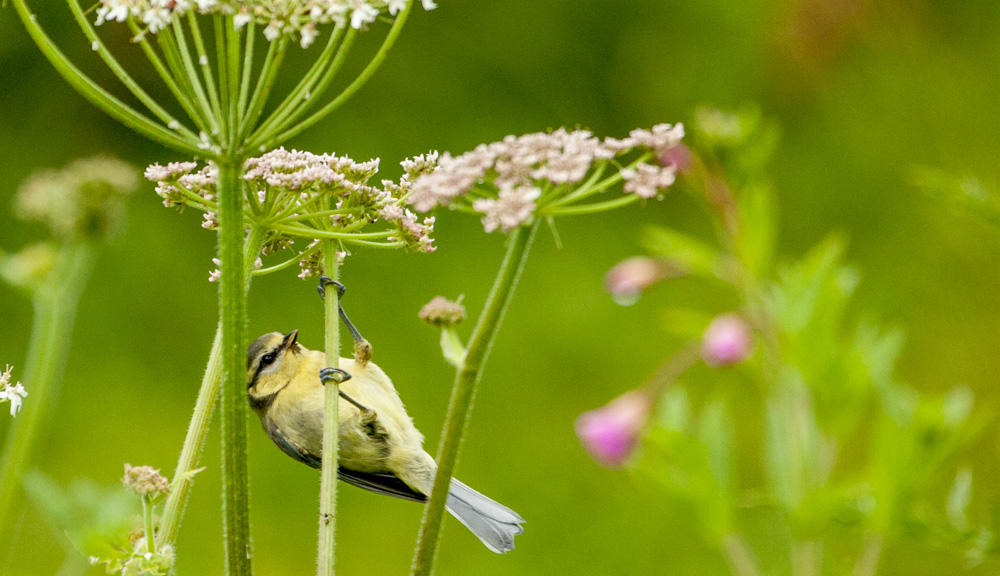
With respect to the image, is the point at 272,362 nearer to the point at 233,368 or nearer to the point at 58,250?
the point at 58,250

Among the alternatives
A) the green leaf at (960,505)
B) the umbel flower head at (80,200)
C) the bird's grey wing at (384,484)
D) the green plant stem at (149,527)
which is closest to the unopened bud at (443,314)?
the green plant stem at (149,527)

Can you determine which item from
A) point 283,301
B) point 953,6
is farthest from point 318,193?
point 953,6

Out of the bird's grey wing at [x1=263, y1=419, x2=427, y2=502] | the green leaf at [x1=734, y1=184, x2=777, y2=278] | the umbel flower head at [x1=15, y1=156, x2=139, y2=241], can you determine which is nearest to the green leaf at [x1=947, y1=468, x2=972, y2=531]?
the green leaf at [x1=734, y1=184, x2=777, y2=278]

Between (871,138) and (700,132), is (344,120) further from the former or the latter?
(700,132)

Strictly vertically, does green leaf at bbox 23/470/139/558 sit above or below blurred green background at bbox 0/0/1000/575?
below

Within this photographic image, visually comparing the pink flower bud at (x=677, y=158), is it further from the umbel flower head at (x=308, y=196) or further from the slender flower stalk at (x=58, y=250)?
the slender flower stalk at (x=58, y=250)

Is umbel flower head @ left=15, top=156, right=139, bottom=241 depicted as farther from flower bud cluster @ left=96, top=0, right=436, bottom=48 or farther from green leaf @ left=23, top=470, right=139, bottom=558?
flower bud cluster @ left=96, top=0, right=436, bottom=48
